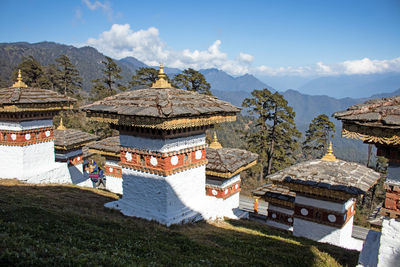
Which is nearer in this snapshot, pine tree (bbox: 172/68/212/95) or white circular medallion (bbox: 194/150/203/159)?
white circular medallion (bbox: 194/150/203/159)

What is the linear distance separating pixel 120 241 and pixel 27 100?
8.62 meters

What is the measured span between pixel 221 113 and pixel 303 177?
3.18 metres

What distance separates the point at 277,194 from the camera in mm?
11391

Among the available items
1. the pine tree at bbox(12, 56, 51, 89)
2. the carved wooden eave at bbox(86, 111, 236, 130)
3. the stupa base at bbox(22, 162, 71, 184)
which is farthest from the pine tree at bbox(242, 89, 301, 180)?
the pine tree at bbox(12, 56, 51, 89)

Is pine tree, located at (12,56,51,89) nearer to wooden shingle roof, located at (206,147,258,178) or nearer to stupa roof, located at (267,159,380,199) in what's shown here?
wooden shingle roof, located at (206,147,258,178)

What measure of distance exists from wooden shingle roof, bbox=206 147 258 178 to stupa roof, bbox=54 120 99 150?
7.47 meters

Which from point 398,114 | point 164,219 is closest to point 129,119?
point 164,219

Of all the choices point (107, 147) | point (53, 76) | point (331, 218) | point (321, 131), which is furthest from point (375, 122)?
point (53, 76)

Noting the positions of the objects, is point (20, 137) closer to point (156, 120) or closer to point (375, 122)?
point (156, 120)

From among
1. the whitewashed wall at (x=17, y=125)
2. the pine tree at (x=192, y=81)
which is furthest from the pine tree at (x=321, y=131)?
the whitewashed wall at (x=17, y=125)

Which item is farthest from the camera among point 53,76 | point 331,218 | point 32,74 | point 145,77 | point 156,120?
point 53,76

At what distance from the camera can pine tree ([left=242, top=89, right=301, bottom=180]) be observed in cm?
2664

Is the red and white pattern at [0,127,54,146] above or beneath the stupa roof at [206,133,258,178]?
above

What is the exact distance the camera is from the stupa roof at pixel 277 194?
11.1 meters
